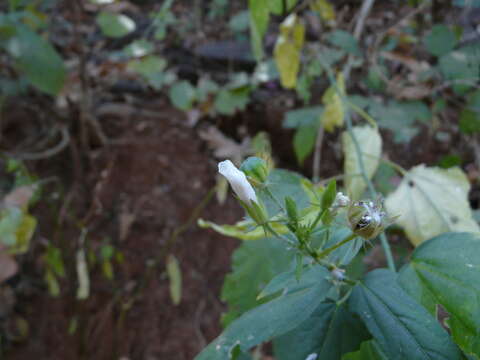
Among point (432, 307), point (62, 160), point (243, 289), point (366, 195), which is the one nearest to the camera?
point (432, 307)

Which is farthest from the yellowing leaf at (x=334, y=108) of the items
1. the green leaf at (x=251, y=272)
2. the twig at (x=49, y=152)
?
the twig at (x=49, y=152)

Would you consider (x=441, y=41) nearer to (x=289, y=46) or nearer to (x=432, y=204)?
(x=289, y=46)

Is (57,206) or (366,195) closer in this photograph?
(366,195)

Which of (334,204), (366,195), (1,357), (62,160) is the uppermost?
(334,204)

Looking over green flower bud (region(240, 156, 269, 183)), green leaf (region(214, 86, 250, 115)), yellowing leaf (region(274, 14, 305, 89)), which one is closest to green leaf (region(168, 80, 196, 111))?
green leaf (region(214, 86, 250, 115))

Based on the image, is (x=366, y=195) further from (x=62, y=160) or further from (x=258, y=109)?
(x=62, y=160)

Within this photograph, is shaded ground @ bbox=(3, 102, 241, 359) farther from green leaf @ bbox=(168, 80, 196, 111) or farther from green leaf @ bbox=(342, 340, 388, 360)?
green leaf @ bbox=(342, 340, 388, 360)

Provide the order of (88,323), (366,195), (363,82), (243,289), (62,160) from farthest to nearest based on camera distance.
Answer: (62,160)
(88,323)
(363,82)
(366,195)
(243,289)

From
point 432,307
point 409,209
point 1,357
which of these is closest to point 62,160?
point 1,357
